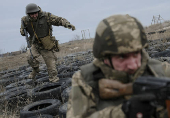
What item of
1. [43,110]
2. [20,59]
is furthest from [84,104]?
[20,59]

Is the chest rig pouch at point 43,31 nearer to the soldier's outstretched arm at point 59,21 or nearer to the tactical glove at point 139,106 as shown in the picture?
the soldier's outstretched arm at point 59,21

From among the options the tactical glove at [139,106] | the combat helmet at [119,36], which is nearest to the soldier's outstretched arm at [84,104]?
the tactical glove at [139,106]

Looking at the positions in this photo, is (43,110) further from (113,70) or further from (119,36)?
(119,36)

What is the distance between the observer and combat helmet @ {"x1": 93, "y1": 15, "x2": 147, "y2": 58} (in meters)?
1.47

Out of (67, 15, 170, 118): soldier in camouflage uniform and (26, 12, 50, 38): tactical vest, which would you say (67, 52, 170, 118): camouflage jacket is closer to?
(67, 15, 170, 118): soldier in camouflage uniform

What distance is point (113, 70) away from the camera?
153 cm

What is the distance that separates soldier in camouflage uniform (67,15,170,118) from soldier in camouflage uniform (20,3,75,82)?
13.5 ft

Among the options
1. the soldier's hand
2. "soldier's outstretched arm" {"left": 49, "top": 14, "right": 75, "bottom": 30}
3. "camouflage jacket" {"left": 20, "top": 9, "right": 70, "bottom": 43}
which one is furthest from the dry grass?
the soldier's hand

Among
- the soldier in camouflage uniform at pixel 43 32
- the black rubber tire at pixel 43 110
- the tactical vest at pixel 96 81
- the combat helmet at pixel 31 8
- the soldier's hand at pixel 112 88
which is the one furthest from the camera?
the soldier in camouflage uniform at pixel 43 32

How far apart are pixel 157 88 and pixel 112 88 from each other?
44cm

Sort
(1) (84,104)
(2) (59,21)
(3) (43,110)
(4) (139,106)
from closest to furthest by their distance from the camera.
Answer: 1. (4) (139,106)
2. (1) (84,104)
3. (3) (43,110)
4. (2) (59,21)

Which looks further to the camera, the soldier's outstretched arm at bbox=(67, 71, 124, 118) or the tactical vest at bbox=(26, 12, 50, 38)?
the tactical vest at bbox=(26, 12, 50, 38)

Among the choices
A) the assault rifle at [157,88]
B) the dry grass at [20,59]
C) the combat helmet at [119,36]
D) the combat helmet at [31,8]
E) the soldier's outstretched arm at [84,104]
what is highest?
the combat helmet at [31,8]

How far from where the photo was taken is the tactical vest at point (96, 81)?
160 centimetres
